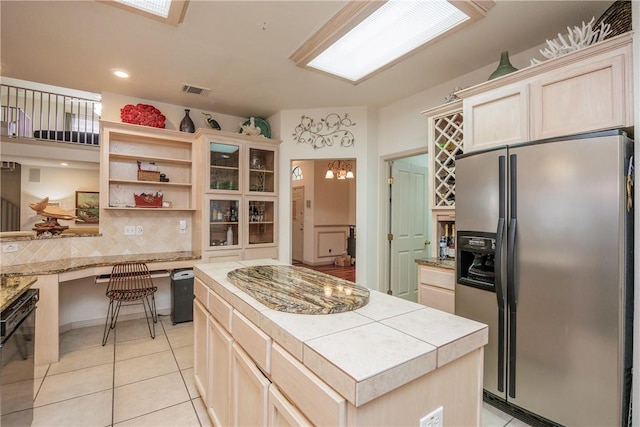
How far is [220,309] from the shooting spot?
161 cm

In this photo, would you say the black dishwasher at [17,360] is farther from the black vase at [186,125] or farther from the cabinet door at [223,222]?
the black vase at [186,125]

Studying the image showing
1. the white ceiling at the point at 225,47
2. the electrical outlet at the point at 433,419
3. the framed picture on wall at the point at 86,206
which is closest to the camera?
the electrical outlet at the point at 433,419

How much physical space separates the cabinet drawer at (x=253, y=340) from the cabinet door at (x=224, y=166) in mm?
2658

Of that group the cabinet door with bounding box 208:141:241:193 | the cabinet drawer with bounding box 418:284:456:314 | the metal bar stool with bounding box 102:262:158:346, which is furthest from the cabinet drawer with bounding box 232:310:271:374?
the cabinet door with bounding box 208:141:241:193

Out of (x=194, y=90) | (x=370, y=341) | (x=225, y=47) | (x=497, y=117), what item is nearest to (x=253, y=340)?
(x=370, y=341)

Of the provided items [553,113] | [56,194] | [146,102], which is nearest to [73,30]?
[146,102]

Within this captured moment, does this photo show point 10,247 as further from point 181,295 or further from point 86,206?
point 86,206

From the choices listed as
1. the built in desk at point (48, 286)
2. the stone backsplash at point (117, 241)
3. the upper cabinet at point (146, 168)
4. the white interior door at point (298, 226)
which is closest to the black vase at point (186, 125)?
the upper cabinet at point (146, 168)

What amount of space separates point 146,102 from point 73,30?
1.45 m

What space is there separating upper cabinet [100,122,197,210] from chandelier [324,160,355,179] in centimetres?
334

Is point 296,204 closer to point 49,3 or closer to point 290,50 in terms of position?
point 290,50

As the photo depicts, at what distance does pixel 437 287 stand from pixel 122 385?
2639 millimetres

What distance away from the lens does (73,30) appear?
2.32 meters

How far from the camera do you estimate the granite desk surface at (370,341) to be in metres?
0.77
